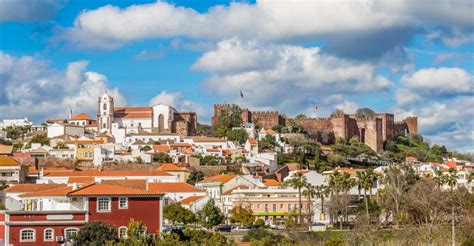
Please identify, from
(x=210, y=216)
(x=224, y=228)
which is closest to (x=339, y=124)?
(x=210, y=216)

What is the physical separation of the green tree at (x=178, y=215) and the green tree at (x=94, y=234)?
2141 cm

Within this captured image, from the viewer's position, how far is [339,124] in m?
133

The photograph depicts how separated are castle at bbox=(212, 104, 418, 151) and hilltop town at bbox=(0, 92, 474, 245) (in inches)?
8.0

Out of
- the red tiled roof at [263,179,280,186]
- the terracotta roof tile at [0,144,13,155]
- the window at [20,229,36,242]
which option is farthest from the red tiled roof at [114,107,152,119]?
the window at [20,229,36,242]

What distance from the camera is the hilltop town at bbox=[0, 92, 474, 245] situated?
44.5 metres

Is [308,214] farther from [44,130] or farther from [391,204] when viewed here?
[44,130]

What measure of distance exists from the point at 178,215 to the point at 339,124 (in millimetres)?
73096

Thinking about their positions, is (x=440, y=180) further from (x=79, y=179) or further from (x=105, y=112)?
(x=105, y=112)

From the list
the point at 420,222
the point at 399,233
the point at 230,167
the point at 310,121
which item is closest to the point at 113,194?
the point at 399,233

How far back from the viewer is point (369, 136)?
134250mm

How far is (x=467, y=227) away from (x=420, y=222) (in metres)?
7.74

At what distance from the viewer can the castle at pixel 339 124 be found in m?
129

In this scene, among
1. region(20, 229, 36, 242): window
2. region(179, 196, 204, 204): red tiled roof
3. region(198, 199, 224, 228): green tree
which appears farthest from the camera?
region(179, 196, 204, 204): red tiled roof

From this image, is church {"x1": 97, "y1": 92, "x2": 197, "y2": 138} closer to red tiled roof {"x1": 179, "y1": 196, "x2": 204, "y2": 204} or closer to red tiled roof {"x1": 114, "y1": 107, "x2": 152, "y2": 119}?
red tiled roof {"x1": 114, "y1": 107, "x2": 152, "y2": 119}
